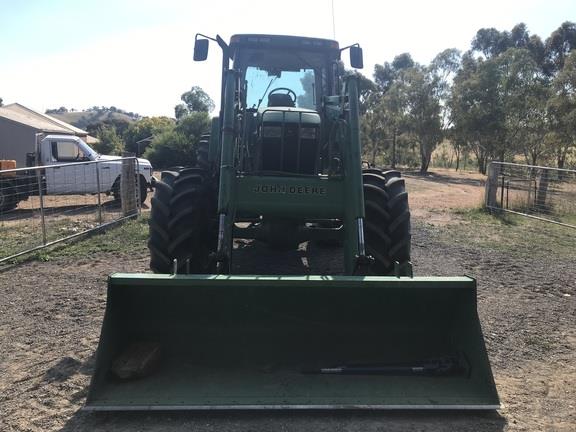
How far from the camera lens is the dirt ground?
337 cm

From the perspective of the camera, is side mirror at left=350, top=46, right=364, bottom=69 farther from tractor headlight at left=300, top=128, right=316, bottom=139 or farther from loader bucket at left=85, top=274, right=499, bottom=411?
loader bucket at left=85, top=274, right=499, bottom=411

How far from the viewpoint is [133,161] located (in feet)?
39.5

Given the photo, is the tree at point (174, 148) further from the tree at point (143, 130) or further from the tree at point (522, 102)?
the tree at point (522, 102)

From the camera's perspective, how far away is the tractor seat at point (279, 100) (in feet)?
20.3

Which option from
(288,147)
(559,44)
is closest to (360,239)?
(288,147)

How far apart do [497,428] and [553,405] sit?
25.2 inches

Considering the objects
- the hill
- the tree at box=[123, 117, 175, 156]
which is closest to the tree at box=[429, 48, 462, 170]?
the tree at box=[123, 117, 175, 156]

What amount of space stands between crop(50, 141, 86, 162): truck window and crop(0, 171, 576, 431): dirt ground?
308 inches

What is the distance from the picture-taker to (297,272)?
6996mm

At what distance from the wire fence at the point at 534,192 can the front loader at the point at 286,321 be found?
311 inches

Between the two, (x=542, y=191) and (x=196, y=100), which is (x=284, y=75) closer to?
(x=542, y=191)

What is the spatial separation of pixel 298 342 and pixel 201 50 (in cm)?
367

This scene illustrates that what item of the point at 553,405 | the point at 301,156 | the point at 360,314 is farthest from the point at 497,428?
the point at 301,156

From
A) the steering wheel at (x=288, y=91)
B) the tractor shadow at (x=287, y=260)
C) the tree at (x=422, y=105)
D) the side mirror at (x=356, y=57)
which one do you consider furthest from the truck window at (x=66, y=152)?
the tree at (x=422, y=105)
